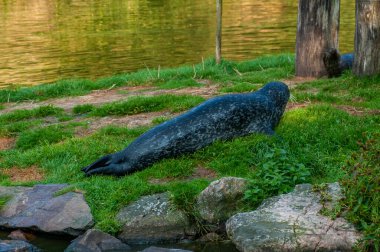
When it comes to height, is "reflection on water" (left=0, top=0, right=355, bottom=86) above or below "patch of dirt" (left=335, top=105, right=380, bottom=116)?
below

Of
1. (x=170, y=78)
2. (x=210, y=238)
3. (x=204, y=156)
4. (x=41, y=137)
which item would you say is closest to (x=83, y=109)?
(x=41, y=137)

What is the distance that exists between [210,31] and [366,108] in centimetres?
1610

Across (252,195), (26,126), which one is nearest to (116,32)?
(26,126)

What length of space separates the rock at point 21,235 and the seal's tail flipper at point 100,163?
1.30 metres

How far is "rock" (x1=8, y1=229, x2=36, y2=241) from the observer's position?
673cm

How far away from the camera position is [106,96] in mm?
12250

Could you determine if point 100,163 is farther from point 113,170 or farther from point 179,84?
point 179,84

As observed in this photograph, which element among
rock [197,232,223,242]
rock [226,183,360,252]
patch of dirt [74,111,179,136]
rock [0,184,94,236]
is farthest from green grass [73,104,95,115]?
rock [226,183,360,252]

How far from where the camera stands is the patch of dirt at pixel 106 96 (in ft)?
37.6

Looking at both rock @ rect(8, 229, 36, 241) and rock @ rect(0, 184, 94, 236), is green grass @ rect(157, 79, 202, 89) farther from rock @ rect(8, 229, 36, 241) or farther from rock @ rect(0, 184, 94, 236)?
rock @ rect(8, 229, 36, 241)

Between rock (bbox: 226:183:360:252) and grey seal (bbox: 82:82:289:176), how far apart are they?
2033mm

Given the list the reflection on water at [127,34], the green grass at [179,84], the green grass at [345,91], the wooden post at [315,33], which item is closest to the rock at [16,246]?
the green grass at [345,91]

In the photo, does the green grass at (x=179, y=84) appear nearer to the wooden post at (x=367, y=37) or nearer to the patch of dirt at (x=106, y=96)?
the patch of dirt at (x=106, y=96)

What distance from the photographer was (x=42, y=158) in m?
8.47
